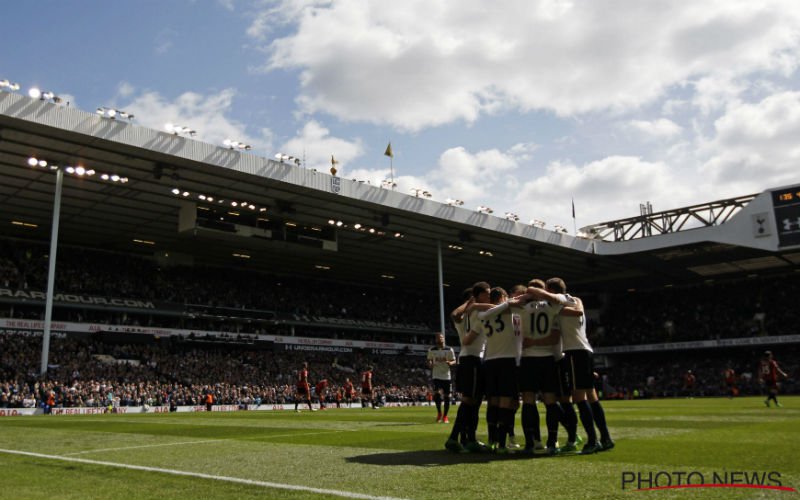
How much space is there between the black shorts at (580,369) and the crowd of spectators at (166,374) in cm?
2529

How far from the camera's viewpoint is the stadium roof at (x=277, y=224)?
27.1 meters

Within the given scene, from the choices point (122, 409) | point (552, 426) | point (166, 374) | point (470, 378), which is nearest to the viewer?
point (552, 426)

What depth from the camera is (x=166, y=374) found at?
35656mm

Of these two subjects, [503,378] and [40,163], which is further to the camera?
[40,163]

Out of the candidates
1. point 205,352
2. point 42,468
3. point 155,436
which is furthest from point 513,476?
point 205,352

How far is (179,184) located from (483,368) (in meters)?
26.9

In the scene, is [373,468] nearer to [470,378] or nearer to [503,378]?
[503,378]

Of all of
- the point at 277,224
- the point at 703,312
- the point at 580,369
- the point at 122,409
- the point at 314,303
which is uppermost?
the point at 277,224

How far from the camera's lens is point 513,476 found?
5.19 metres

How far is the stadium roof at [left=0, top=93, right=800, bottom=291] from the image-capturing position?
27141mm

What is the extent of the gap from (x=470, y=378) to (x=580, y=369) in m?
1.34

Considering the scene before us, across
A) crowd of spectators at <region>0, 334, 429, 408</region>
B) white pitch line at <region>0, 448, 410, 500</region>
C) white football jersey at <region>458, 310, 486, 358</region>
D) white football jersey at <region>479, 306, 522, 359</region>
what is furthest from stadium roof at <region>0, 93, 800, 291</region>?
white football jersey at <region>479, 306, 522, 359</region>

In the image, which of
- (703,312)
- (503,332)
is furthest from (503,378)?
(703,312)

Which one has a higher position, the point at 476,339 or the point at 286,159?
the point at 286,159
